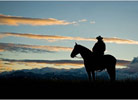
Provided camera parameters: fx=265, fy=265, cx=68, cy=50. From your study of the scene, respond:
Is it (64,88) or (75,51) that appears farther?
(75,51)

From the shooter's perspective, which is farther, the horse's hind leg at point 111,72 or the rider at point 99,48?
the horse's hind leg at point 111,72

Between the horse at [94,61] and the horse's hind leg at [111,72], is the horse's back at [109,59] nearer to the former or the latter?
the horse at [94,61]

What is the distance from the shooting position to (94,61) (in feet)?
66.4

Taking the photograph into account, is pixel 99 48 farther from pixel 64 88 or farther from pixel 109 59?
pixel 64 88

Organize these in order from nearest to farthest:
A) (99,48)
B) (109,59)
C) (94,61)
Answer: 1. (99,48)
2. (94,61)
3. (109,59)

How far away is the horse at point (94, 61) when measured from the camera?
20.2 m

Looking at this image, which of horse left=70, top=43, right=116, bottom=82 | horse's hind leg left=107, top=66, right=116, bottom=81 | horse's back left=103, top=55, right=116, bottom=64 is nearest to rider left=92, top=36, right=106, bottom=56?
horse left=70, top=43, right=116, bottom=82

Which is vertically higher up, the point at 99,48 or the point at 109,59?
the point at 99,48

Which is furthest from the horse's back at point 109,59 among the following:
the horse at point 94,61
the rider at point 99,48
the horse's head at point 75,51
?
the horse's head at point 75,51

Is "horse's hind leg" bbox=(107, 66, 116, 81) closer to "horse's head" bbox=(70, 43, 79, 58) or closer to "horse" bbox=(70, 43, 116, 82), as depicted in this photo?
"horse" bbox=(70, 43, 116, 82)

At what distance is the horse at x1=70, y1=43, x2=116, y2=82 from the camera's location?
20.2 metres

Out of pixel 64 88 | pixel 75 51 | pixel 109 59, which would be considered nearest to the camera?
pixel 64 88

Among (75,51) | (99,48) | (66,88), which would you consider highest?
(99,48)

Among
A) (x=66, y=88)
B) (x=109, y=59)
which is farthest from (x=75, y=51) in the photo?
(x=66, y=88)
